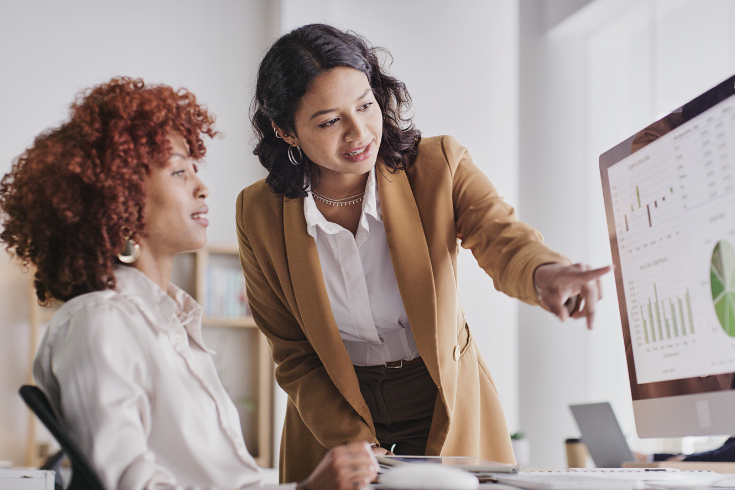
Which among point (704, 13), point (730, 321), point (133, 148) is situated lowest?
point (730, 321)

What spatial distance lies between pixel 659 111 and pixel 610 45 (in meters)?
0.59

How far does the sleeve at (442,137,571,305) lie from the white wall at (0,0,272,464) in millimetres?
2403

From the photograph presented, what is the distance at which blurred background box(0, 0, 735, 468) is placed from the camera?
3.54 meters

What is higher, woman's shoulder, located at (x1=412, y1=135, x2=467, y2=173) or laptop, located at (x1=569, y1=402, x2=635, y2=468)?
woman's shoulder, located at (x1=412, y1=135, x2=467, y2=173)

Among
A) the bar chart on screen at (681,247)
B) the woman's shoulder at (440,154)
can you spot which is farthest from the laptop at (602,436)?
the woman's shoulder at (440,154)

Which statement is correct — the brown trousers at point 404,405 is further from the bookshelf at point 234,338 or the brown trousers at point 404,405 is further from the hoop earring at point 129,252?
the bookshelf at point 234,338

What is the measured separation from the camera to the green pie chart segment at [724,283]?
35.0 inches

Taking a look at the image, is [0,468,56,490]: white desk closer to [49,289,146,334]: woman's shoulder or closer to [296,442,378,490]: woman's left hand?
[49,289,146,334]: woman's shoulder

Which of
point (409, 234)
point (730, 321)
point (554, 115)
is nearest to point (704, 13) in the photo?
point (554, 115)

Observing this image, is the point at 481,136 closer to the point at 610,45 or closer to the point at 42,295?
the point at 610,45

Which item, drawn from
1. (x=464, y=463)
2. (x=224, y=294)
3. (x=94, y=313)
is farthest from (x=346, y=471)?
(x=224, y=294)

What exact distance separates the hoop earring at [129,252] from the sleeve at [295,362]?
43 centimetres

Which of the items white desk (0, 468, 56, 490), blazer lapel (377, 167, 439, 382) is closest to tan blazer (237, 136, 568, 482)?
blazer lapel (377, 167, 439, 382)

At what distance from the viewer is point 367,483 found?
77 centimetres
